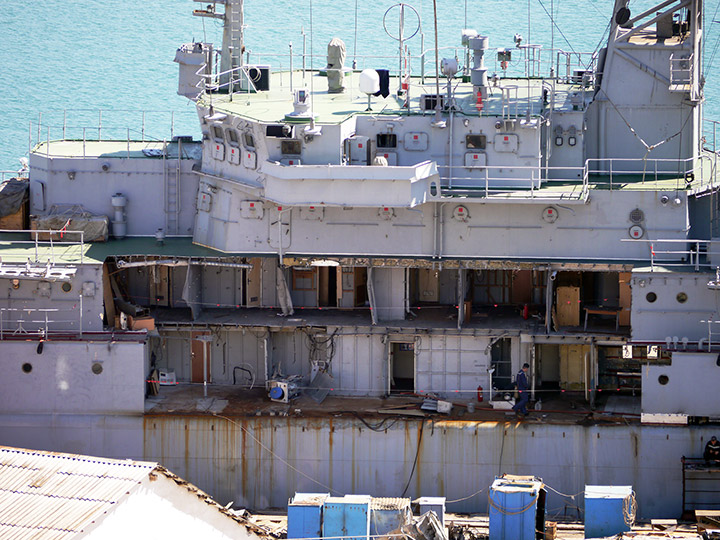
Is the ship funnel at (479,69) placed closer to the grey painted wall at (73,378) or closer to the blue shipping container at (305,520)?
the grey painted wall at (73,378)

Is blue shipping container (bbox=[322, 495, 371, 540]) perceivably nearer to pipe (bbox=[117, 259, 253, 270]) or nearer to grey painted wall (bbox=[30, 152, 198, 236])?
pipe (bbox=[117, 259, 253, 270])

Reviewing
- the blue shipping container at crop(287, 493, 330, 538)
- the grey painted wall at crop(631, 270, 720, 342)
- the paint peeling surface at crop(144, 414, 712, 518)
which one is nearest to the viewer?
the blue shipping container at crop(287, 493, 330, 538)

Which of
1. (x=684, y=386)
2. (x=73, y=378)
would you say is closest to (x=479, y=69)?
(x=684, y=386)

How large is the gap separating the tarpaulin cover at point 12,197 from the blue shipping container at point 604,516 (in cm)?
1564

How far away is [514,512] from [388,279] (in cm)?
746

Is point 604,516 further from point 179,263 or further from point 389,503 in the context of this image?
point 179,263

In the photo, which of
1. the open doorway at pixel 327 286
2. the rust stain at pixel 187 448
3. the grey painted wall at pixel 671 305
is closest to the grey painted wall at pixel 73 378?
the rust stain at pixel 187 448

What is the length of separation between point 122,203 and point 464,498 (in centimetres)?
1082

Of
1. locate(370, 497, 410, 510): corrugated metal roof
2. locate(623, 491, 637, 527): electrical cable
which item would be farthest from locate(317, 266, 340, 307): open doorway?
locate(623, 491, 637, 527): electrical cable

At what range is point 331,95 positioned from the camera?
31656mm

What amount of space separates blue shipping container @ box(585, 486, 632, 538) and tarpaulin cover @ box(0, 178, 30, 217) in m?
15.6

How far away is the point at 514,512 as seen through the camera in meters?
25.1

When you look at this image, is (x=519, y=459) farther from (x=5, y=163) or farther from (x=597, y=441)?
(x=5, y=163)

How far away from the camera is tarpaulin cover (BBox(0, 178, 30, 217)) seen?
105 feet
